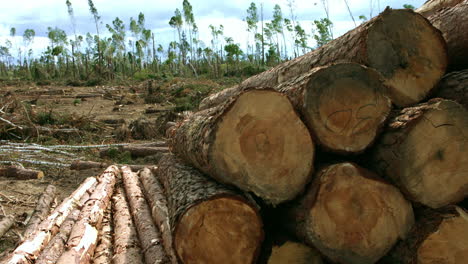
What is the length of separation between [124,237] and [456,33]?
3.28m

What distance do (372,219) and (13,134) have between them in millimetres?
9127

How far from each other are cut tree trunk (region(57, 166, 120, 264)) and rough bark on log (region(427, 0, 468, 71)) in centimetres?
330

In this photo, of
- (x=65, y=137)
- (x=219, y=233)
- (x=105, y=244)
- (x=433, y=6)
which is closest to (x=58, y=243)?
(x=105, y=244)

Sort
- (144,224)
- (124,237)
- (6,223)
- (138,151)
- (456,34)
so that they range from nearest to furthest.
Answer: (456,34)
(124,237)
(144,224)
(6,223)
(138,151)

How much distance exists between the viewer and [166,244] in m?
3.35

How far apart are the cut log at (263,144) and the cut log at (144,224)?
1.12 metres

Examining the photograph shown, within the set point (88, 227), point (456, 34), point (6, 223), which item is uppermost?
point (456, 34)

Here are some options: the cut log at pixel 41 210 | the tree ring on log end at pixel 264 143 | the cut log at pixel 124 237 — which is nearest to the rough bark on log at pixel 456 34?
the tree ring on log end at pixel 264 143

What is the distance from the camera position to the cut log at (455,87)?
2.88 m

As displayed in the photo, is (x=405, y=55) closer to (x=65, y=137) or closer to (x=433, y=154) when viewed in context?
(x=433, y=154)

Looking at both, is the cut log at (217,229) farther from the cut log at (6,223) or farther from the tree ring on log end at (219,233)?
the cut log at (6,223)

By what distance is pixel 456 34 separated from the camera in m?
3.24

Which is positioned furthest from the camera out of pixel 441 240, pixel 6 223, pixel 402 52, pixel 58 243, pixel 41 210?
pixel 41 210

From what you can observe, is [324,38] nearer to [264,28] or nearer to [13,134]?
[264,28]
